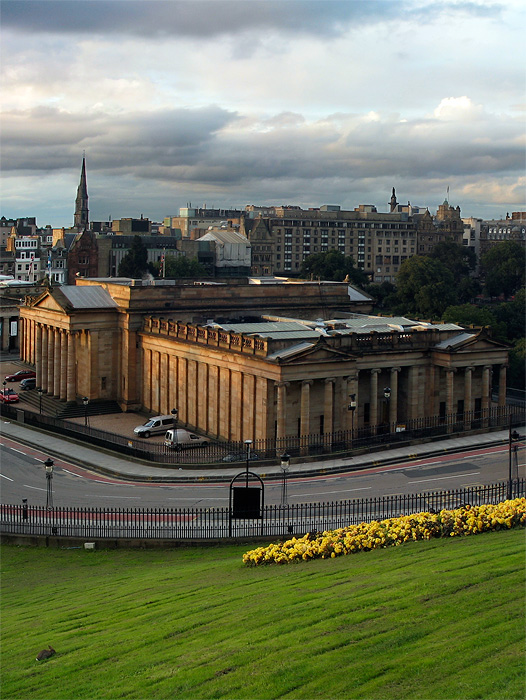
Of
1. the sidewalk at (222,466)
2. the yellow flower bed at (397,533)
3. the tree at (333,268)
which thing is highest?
the tree at (333,268)

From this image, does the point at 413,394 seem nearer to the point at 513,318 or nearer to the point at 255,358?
the point at 255,358

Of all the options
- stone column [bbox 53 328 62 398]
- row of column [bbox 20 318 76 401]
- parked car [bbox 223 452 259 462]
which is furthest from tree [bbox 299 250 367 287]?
parked car [bbox 223 452 259 462]

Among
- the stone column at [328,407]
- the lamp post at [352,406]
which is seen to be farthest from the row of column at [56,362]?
the lamp post at [352,406]

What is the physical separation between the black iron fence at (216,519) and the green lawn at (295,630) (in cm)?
820

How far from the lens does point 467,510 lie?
132 feet

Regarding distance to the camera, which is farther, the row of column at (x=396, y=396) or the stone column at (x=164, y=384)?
the stone column at (x=164, y=384)

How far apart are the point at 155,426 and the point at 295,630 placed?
5370 centimetres

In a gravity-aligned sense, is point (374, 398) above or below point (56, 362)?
below

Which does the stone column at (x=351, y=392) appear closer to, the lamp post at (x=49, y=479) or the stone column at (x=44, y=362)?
the lamp post at (x=49, y=479)

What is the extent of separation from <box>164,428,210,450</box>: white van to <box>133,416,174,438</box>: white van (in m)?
3.99

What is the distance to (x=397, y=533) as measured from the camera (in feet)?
128

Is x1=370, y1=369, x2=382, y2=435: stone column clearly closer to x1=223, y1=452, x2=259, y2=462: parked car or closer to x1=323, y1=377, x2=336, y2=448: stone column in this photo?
x1=323, y1=377, x2=336, y2=448: stone column

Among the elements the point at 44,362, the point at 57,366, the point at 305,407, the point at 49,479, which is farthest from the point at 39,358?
the point at 49,479

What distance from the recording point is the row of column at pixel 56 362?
92.3m
